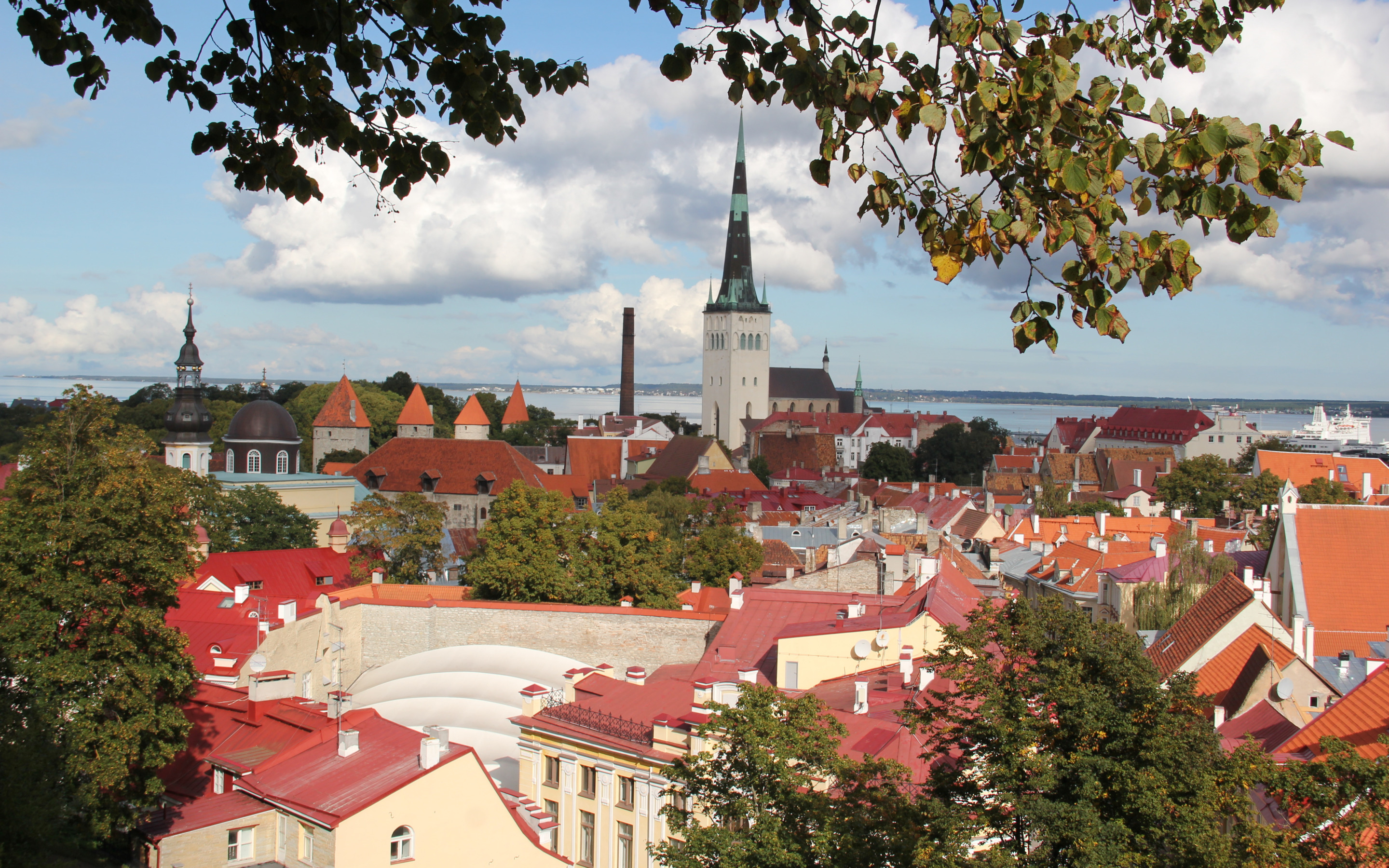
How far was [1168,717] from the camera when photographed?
10.4m

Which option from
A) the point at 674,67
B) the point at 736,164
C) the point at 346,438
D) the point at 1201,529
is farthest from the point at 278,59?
the point at 736,164

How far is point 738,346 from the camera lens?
126 meters

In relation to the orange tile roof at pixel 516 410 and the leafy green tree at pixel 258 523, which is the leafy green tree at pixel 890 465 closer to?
the orange tile roof at pixel 516 410

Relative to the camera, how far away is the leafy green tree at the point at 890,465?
90750 mm

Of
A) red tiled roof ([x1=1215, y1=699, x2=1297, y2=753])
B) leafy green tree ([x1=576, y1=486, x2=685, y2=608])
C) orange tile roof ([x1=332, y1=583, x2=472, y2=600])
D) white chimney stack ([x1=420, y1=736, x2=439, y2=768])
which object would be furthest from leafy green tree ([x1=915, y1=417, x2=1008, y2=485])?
white chimney stack ([x1=420, y1=736, x2=439, y2=768])

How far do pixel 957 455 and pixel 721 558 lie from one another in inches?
2398

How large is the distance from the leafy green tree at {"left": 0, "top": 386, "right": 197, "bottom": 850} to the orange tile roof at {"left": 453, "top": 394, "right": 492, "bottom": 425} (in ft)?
220

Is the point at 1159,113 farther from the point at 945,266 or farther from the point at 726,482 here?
the point at 726,482

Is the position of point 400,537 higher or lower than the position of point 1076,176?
lower

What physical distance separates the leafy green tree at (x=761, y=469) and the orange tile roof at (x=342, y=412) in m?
28.9

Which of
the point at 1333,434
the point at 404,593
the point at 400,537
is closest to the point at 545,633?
the point at 404,593

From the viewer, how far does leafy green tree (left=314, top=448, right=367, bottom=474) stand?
76.8m

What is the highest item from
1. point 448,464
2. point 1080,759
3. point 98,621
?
point 1080,759

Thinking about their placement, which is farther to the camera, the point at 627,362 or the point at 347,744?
the point at 627,362
